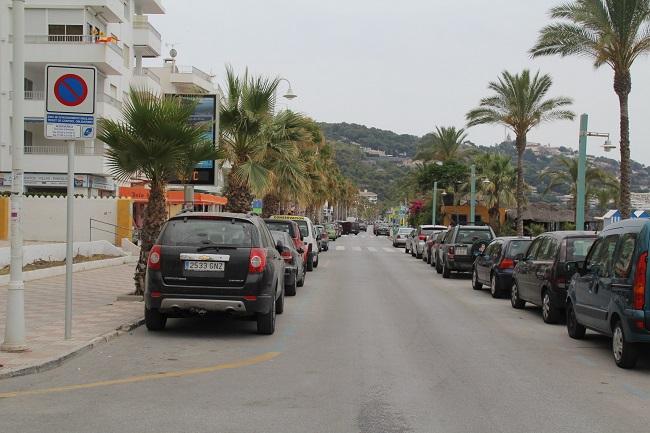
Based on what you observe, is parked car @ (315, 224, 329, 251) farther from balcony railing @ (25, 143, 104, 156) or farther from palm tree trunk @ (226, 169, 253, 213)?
balcony railing @ (25, 143, 104, 156)

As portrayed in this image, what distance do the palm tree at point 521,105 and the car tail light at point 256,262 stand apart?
2883cm

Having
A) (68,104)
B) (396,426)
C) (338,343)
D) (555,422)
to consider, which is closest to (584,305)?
(338,343)

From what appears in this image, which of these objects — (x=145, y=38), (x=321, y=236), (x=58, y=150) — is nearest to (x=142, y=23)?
(x=145, y=38)

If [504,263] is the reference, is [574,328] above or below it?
below

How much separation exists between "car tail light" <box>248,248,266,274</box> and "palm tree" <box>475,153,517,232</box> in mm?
46813

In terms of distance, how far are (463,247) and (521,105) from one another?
15.2m

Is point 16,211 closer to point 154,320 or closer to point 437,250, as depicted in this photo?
point 154,320

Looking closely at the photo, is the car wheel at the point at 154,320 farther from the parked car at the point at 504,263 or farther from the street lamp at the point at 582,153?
the street lamp at the point at 582,153

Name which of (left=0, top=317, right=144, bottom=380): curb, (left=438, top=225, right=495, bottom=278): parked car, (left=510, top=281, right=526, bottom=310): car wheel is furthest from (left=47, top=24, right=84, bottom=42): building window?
(left=0, top=317, right=144, bottom=380): curb

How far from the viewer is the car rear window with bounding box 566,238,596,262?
13500mm

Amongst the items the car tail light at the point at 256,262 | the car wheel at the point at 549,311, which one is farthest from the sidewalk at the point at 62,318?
the car wheel at the point at 549,311

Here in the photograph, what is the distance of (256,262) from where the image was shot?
10.5 m

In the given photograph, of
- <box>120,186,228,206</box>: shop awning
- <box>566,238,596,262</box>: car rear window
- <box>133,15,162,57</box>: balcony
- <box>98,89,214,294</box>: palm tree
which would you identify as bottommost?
<box>566,238,596,262</box>: car rear window

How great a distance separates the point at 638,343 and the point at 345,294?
982 centimetres
